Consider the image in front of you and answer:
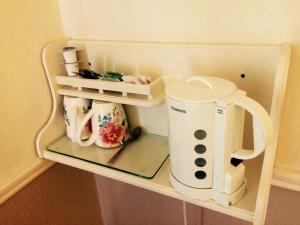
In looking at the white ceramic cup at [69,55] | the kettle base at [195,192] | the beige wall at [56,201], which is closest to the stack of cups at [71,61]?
the white ceramic cup at [69,55]

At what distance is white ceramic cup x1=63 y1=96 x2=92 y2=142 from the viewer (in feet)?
2.43

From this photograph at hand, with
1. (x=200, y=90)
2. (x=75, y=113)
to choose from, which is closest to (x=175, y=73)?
(x=200, y=90)

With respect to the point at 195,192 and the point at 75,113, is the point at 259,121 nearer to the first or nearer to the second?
the point at 195,192

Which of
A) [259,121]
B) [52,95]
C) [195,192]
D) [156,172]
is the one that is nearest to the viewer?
[259,121]

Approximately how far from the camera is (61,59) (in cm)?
77

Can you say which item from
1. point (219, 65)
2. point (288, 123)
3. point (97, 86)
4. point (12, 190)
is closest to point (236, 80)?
point (219, 65)

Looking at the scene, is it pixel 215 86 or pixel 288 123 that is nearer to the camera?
pixel 215 86

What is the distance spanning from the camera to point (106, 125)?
28.0 inches

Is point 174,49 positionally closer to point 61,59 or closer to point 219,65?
point 219,65

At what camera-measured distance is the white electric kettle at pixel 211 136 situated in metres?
0.46

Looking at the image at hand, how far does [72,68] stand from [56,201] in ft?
1.38

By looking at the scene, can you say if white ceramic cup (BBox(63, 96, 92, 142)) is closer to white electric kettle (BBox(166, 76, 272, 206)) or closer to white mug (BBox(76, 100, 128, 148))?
white mug (BBox(76, 100, 128, 148))

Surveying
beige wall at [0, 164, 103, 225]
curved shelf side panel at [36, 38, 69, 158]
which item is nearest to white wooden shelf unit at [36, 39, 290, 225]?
curved shelf side panel at [36, 38, 69, 158]

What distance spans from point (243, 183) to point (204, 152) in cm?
11
